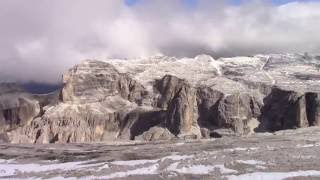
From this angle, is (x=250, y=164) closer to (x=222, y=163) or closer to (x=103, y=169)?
(x=222, y=163)

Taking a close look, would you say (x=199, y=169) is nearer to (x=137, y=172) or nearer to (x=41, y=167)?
(x=137, y=172)

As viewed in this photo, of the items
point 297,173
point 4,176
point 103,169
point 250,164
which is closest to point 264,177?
point 297,173

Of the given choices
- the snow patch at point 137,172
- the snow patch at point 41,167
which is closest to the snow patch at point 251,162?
the snow patch at point 137,172

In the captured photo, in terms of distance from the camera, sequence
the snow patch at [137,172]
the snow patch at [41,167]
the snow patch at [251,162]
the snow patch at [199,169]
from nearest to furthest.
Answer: the snow patch at [199,169] < the snow patch at [137,172] < the snow patch at [251,162] < the snow patch at [41,167]

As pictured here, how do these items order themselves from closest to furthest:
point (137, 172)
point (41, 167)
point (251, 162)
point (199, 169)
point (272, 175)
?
point (272, 175), point (199, 169), point (137, 172), point (251, 162), point (41, 167)

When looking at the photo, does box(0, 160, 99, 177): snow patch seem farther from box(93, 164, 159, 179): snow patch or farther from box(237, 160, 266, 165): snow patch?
box(237, 160, 266, 165): snow patch

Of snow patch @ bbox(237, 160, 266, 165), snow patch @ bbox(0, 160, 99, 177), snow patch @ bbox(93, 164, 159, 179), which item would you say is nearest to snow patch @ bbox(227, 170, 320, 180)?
snow patch @ bbox(237, 160, 266, 165)

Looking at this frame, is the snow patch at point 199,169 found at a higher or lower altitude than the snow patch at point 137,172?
higher

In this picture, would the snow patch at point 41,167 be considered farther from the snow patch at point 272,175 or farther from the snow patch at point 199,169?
the snow patch at point 272,175

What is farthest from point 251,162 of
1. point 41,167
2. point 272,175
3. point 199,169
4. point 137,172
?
point 41,167

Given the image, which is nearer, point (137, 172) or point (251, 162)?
point (137, 172)

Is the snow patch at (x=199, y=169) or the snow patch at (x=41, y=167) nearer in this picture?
the snow patch at (x=199, y=169)

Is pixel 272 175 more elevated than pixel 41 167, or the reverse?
pixel 272 175

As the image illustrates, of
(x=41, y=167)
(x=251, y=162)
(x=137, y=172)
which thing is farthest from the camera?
(x=41, y=167)
